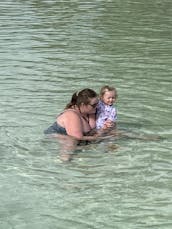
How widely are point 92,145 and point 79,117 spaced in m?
0.54

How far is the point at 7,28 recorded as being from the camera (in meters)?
21.2

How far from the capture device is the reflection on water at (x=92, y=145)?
7101 mm

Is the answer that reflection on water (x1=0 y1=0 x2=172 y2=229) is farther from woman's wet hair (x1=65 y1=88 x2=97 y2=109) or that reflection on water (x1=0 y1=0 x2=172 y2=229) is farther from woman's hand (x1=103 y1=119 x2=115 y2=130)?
woman's wet hair (x1=65 y1=88 x2=97 y2=109)

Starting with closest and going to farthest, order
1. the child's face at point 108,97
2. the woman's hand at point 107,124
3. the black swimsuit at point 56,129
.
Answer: the child's face at point 108,97 → the black swimsuit at point 56,129 → the woman's hand at point 107,124

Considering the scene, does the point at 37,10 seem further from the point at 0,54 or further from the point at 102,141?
the point at 102,141

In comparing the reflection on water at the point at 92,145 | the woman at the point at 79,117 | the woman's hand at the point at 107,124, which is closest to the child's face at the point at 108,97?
the woman at the point at 79,117

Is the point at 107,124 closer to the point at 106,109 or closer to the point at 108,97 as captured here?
the point at 106,109

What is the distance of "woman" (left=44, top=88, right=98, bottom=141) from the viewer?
355 inches

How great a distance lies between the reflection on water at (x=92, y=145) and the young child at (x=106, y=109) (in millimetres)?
330

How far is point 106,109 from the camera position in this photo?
941 centimetres

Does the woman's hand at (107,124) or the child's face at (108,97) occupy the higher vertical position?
the child's face at (108,97)

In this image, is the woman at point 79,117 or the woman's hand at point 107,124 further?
the woman's hand at point 107,124

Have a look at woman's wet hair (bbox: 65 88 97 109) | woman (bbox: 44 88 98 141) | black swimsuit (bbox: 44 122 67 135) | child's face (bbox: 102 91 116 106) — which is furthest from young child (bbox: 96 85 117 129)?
black swimsuit (bbox: 44 122 67 135)

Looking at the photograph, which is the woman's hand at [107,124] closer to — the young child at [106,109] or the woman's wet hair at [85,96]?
the young child at [106,109]
